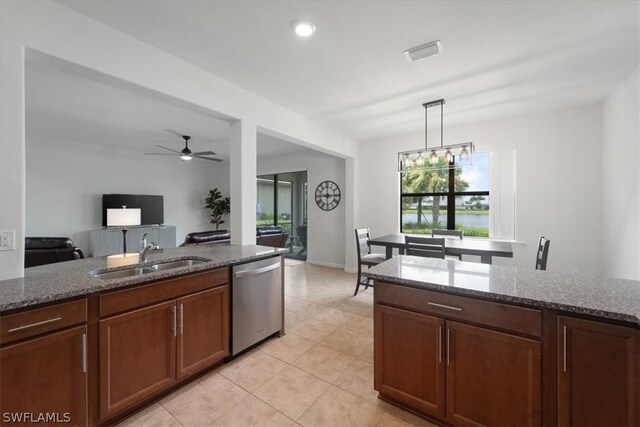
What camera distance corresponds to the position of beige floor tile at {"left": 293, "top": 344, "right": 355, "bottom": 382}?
83.7 inches

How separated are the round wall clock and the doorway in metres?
0.89

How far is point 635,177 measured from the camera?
2566 millimetres

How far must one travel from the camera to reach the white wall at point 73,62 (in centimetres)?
151

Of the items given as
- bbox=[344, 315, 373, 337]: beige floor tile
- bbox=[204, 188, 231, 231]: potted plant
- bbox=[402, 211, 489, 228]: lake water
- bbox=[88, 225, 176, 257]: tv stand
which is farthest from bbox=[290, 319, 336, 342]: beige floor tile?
bbox=[204, 188, 231, 231]: potted plant

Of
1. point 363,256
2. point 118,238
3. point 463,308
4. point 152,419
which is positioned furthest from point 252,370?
point 118,238

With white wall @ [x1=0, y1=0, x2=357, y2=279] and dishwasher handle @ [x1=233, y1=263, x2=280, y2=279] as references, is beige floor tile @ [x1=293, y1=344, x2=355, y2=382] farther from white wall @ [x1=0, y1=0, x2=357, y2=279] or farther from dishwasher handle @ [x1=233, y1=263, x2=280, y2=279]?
white wall @ [x1=0, y1=0, x2=357, y2=279]

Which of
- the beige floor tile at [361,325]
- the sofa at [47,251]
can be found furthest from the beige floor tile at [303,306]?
the sofa at [47,251]

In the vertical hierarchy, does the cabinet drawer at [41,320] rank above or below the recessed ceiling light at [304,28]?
below

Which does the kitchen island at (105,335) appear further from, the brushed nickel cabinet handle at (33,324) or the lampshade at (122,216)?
the lampshade at (122,216)

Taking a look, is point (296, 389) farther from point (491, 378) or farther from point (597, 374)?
point (597, 374)

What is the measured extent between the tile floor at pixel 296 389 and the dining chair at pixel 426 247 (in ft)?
3.45

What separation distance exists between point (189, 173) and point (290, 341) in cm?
630

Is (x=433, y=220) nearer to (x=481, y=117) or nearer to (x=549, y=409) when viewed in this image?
(x=481, y=117)

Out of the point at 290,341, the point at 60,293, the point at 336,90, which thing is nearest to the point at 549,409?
the point at 290,341
